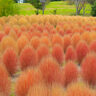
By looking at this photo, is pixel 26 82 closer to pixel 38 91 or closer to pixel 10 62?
pixel 38 91

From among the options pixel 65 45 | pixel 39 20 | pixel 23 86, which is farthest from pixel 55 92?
pixel 39 20

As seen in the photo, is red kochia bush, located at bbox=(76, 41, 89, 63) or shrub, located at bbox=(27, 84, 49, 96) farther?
red kochia bush, located at bbox=(76, 41, 89, 63)

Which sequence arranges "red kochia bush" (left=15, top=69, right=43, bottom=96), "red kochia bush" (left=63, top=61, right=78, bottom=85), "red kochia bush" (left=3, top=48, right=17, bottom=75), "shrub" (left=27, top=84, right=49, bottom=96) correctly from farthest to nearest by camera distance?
"red kochia bush" (left=3, top=48, right=17, bottom=75) → "red kochia bush" (left=63, top=61, right=78, bottom=85) → "red kochia bush" (left=15, top=69, right=43, bottom=96) → "shrub" (left=27, top=84, right=49, bottom=96)

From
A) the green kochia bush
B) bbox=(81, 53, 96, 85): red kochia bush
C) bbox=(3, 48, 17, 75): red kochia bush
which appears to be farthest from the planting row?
the green kochia bush

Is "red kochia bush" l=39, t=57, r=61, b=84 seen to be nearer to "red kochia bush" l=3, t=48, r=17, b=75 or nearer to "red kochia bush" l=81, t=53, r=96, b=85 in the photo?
"red kochia bush" l=81, t=53, r=96, b=85

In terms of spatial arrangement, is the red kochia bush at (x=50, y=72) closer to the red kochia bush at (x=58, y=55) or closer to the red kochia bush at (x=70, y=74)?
the red kochia bush at (x=70, y=74)

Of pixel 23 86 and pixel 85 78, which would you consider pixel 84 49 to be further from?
pixel 23 86

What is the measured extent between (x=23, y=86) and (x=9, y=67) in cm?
79

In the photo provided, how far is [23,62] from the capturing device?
2018 mm

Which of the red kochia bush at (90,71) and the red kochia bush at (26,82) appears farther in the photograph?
the red kochia bush at (90,71)

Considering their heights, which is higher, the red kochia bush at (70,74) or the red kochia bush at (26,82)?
the red kochia bush at (26,82)

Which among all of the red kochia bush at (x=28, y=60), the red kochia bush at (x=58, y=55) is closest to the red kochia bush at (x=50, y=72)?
the red kochia bush at (x=28, y=60)

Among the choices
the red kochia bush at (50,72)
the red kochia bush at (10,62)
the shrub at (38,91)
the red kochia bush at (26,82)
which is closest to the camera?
the shrub at (38,91)

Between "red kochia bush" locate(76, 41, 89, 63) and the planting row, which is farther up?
the planting row
